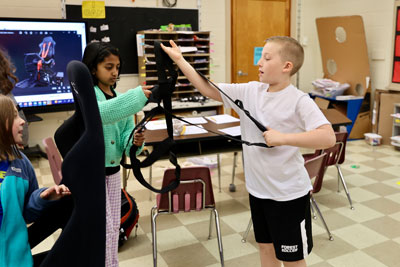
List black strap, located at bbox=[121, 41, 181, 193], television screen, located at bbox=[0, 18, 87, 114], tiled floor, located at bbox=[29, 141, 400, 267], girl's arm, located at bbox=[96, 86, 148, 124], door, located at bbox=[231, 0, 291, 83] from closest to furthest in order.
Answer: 1. black strap, located at bbox=[121, 41, 181, 193]
2. girl's arm, located at bbox=[96, 86, 148, 124]
3. tiled floor, located at bbox=[29, 141, 400, 267]
4. television screen, located at bbox=[0, 18, 87, 114]
5. door, located at bbox=[231, 0, 291, 83]

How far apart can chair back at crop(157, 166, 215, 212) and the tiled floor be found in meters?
0.42

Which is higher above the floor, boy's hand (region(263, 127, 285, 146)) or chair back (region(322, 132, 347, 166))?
boy's hand (region(263, 127, 285, 146))

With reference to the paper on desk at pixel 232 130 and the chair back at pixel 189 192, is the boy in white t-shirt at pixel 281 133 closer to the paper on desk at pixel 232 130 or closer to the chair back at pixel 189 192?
the chair back at pixel 189 192

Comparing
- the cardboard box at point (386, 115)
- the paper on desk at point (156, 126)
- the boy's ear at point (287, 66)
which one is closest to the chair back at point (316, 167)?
the boy's ear at point (287, 66)

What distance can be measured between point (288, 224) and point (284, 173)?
0.24 metres

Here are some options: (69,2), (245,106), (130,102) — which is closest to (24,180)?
(130,102)

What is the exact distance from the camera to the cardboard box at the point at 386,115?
17.0ft

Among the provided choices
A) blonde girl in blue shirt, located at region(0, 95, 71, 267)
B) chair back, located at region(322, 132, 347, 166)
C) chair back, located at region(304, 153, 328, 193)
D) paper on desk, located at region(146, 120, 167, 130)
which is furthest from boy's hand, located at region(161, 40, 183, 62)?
chair back, located at region(322, 132, 347, 166)

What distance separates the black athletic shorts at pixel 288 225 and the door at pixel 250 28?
4454mm

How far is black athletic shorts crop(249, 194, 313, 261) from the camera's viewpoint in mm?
1657

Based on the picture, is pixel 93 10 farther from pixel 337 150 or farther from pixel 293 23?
pixel 337 150

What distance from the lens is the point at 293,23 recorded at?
635 centimetres

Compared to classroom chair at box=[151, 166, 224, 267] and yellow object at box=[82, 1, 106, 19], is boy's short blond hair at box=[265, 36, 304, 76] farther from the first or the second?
yellow object at box=[82, 1, 106, 19]

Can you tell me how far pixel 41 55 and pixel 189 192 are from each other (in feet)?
9.65
